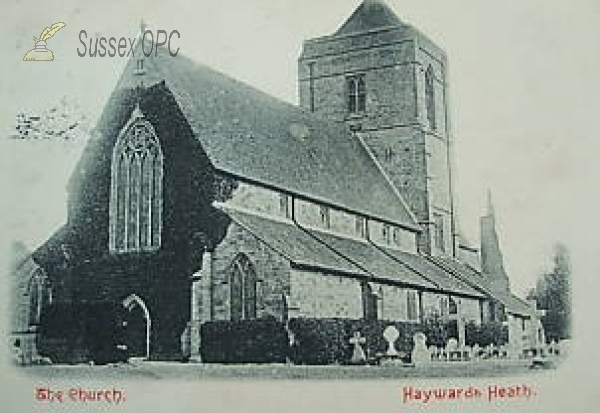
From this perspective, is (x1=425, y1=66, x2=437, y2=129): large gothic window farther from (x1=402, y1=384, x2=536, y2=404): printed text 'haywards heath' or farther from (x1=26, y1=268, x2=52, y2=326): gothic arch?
(x1=26, y1=268, x2=52, y2=326): gothic arch

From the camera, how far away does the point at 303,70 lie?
10.3ft

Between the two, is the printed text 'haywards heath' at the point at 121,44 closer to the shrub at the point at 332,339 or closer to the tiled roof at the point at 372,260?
the tiled roof at the point at 372,260

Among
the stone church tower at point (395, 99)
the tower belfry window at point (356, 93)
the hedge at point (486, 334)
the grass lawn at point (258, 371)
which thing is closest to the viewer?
the grass lawn at point (258, 371)

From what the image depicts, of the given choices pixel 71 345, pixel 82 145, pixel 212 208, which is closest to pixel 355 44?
pixel 212 208

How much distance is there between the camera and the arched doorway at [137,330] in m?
2.95

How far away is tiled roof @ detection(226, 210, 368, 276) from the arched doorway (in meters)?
0.43

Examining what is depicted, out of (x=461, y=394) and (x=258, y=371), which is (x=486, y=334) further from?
(x=258, y=371)

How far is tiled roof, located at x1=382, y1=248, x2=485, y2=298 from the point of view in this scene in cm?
311

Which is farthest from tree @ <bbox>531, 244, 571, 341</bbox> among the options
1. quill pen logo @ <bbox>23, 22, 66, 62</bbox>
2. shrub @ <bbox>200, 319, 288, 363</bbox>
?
quill pen logo @ <bbox>23, 22, 66, 62</bbox>

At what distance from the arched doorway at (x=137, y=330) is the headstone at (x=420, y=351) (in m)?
0.86

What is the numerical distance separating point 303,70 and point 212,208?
575 millimetres

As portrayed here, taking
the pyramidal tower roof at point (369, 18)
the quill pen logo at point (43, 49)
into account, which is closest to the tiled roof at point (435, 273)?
the pyramidal tower roof at point (369, 18)

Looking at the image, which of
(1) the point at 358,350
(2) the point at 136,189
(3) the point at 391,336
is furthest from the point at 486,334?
(2) the point at 136,189

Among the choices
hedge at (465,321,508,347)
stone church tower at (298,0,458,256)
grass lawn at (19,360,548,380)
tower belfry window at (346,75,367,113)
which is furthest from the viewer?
tower belfry window at (346,75,367,113)
